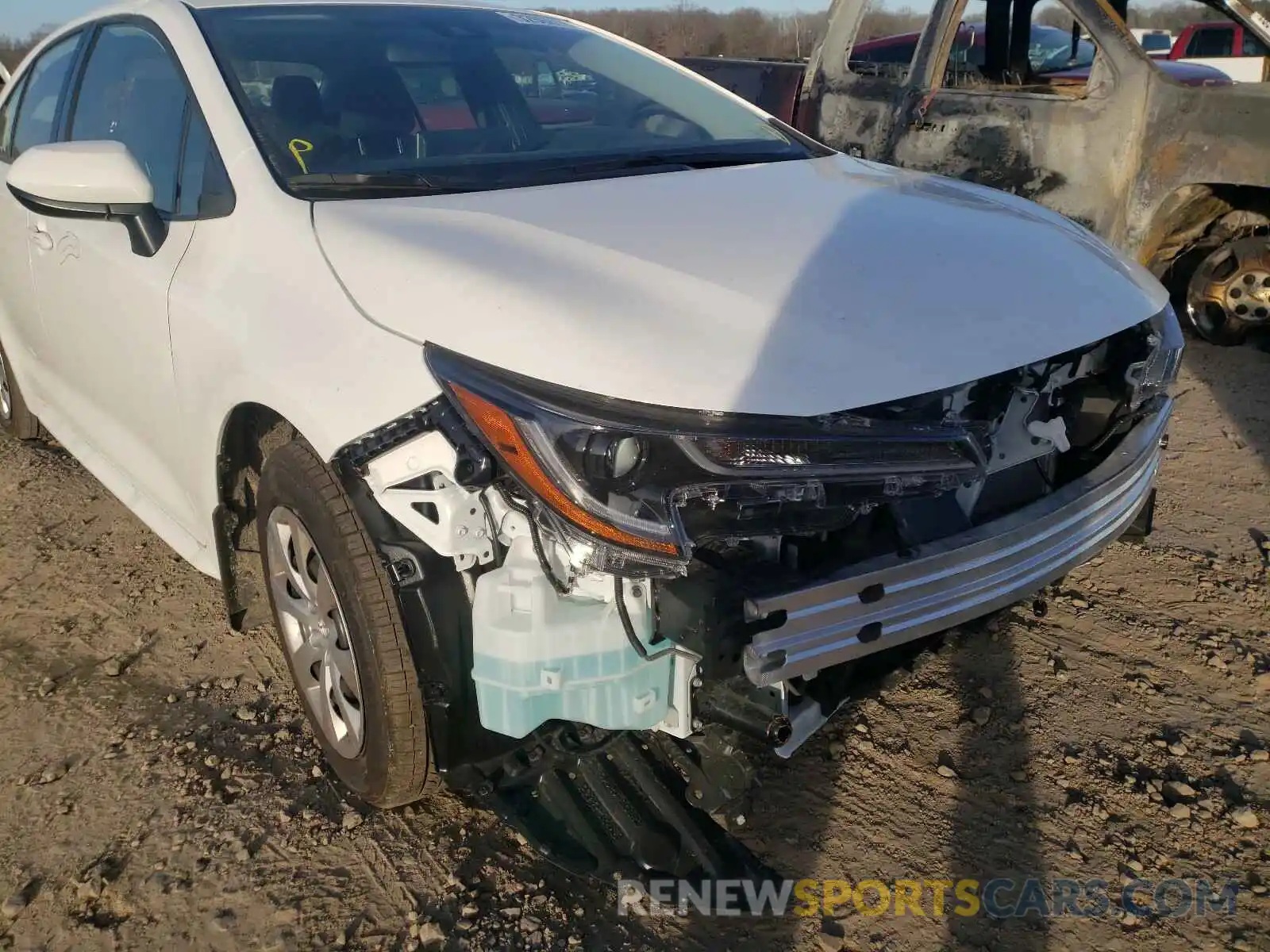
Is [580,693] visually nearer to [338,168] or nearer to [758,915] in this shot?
[758,915]

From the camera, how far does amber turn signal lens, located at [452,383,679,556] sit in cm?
165

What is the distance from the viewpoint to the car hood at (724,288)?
172 centimetres

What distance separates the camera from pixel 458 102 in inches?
114

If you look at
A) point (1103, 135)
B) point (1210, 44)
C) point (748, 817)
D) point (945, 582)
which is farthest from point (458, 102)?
point (1210, 44)

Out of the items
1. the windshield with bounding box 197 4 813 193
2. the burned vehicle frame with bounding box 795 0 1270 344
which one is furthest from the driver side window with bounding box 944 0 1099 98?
the windshield with bounding box 197 4 813 193

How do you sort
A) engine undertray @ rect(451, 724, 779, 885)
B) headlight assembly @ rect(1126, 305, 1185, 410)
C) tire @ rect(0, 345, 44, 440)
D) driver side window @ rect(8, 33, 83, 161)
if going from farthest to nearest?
tire @ rect(0, 345, 44, 440), driver side window @ rect(8, 33, 83, 161), headlight assembly @ rect(1126, 305, 1185, 410), engine undertray @ rect(451, 724, 779, 885)

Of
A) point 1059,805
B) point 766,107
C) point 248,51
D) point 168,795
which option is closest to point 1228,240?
point 766,107

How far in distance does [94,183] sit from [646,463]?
1544 millimetres

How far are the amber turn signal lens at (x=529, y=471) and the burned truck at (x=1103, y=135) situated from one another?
11.3ft

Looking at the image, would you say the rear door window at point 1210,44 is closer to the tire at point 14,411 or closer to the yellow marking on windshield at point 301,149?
the yellow marking on windshield at point 301,149

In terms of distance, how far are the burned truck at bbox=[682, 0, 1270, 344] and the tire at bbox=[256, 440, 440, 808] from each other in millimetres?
3370

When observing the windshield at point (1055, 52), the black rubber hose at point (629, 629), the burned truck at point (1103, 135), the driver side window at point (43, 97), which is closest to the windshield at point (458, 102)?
the driver side window at point (43, 97)

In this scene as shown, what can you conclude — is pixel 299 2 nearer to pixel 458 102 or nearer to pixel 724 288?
pixel 458 102

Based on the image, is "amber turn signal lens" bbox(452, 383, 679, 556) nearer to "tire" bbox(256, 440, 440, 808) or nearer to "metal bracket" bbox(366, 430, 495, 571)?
"metal bracket" bbox(366, 430, 495, 571)
